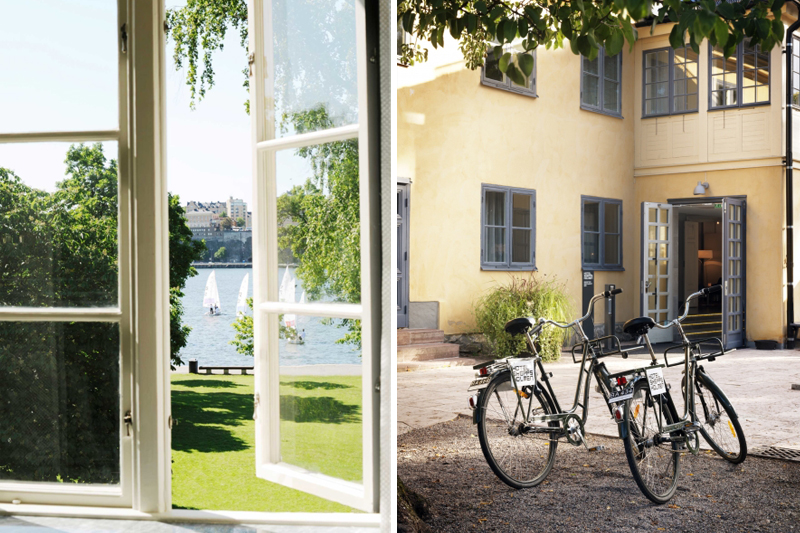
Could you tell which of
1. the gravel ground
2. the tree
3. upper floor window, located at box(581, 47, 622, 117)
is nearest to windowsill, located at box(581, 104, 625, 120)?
upper floor window, located at box(581, 47, 622, 117)

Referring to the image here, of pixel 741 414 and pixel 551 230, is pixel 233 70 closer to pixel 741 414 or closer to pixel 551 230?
pixel 551 230

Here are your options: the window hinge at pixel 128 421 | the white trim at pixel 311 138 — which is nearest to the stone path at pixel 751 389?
the white trim at pixel 311 138

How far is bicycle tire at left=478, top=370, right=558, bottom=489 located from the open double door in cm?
53

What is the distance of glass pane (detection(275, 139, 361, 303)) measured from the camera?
216 cm

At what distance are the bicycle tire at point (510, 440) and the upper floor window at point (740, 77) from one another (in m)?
1.26

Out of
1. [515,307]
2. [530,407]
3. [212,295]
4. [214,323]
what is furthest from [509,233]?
[212,295]

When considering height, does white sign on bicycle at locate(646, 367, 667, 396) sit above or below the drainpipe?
below

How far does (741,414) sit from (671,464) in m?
0.31

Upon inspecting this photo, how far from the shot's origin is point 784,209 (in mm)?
2365

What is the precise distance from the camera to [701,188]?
248 centimetres

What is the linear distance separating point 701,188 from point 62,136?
7.51 feet

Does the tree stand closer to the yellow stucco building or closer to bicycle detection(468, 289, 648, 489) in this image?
the yellow stucco building

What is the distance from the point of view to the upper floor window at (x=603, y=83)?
2547mm

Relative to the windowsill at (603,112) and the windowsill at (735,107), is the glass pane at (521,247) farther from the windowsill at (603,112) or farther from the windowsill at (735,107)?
the windowsill at (735,107)
